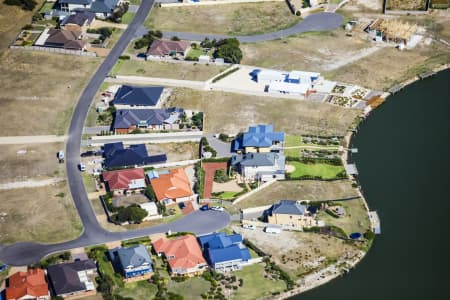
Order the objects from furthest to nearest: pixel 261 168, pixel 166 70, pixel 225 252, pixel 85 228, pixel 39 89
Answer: pixel 166 70 → pixel 39 89 → pixel 261 168 → pixel 85 228 → pixel 225 252

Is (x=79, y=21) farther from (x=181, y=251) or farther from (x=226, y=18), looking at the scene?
(x=181, y=251)

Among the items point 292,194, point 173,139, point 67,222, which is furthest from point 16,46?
point 292,194

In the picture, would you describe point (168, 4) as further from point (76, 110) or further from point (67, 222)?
point (67, 222)

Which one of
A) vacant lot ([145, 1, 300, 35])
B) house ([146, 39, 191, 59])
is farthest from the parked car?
vacant lot ([145, 1, 300, 35])

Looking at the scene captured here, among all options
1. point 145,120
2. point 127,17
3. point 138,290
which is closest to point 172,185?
point 145,120

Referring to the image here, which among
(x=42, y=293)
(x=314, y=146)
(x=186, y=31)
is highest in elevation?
(x=186, y=31)
